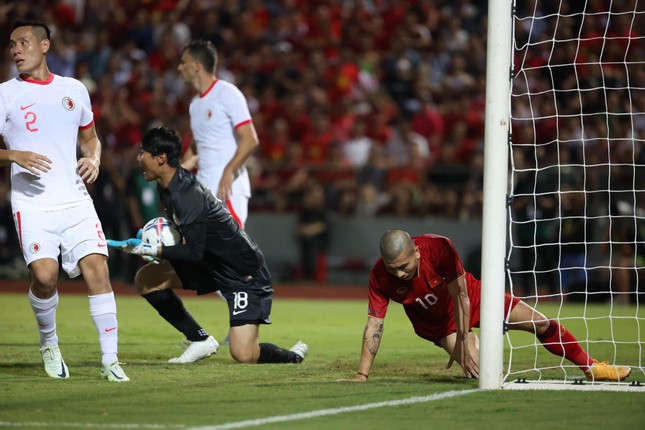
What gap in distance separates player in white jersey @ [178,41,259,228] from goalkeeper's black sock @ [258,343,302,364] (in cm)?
176

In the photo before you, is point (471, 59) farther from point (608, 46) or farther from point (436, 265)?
point (436, 265)

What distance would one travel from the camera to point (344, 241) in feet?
56.6

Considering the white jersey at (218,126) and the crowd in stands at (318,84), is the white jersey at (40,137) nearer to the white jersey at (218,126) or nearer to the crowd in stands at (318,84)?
the white jersey at (218,126)

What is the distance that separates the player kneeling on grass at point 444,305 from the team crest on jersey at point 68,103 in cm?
228

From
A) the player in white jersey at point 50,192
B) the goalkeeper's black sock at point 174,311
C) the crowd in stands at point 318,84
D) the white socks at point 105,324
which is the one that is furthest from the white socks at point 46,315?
the crowd in stands at point 318,84

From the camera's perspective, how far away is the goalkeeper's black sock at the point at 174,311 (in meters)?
8.46

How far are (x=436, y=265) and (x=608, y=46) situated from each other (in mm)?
9925

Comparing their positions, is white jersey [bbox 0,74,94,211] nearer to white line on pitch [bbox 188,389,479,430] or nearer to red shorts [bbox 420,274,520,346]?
white line on pitch [bbox 188,389,479,430]

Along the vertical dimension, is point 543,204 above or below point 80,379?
above

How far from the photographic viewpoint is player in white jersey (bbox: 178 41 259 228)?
9875 mm

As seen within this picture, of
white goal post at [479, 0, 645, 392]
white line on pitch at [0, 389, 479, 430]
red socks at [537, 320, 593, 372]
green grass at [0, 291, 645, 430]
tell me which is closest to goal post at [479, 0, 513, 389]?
green grass at [0, 291, 645, 430]

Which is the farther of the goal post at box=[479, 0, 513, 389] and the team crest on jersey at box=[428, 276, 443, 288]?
the team crest on jersey at box=[428, 276, 443, 288]

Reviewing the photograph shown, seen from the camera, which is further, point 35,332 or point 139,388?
point 35,332

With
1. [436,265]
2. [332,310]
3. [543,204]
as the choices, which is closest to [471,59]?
[543,204]
